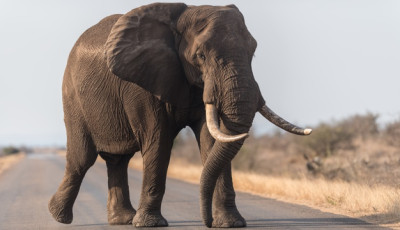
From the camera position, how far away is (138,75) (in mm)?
9703

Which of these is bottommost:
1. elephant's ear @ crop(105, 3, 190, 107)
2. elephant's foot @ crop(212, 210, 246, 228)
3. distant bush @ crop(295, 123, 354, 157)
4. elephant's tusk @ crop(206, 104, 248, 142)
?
distant bush @ crop(295, 123, 354, 157)

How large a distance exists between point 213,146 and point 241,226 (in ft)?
4.61

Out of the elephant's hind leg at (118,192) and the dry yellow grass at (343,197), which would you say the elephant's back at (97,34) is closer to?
the elephant's hind leg at (118,192)

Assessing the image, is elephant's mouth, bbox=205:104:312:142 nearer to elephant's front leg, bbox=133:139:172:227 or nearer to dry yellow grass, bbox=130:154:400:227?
elephant's front leg, bbox=133:139:172:227

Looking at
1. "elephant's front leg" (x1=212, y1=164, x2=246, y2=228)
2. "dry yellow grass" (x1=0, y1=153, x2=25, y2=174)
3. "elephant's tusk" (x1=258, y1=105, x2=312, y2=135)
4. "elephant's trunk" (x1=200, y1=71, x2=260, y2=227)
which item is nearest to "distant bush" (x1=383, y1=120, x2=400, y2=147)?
"dry yellow grass" (x1=0, y1=153, x2=25, y2=174)

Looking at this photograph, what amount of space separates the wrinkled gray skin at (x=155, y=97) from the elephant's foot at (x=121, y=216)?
0.02 meters

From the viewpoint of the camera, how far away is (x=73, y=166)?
11.5 m

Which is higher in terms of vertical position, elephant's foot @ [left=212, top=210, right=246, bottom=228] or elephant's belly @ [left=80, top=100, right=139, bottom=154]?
elephant's belly @ [left=80, top=100, right=139, bottom=154]

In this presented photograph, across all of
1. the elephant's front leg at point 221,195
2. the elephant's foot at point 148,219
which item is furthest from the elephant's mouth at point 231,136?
the elephant's foot at point 148,219

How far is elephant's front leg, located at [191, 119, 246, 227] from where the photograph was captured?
9781mm

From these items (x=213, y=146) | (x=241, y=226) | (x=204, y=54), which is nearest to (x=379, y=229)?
(x=241, y=226)

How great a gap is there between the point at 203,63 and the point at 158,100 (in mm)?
1037

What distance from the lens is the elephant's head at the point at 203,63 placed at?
8766mm

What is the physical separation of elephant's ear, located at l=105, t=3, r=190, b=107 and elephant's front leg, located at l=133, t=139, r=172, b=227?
70 centimetres
